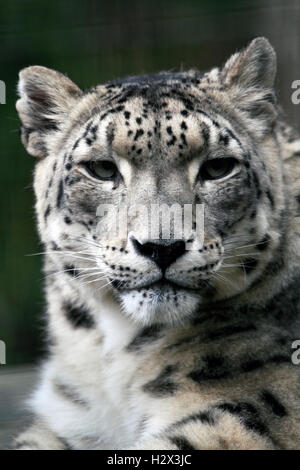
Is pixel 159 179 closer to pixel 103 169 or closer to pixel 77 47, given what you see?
pixel 103 169

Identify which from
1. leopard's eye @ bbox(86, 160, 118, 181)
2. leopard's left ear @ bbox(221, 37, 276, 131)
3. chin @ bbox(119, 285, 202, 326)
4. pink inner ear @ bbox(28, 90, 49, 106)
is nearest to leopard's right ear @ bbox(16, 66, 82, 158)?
pink inner ear @ bbox(28, 90, 49, 106)

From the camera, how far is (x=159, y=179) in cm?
432

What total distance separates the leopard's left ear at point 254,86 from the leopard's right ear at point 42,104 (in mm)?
765

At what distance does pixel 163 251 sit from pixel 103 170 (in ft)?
2.30

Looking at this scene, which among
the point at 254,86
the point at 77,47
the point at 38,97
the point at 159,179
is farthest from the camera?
the point at 77,47

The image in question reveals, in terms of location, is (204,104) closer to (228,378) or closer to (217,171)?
(217,171)

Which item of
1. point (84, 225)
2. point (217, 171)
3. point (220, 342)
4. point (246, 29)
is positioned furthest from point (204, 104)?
point (246, 29)

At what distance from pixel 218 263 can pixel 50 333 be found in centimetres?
129

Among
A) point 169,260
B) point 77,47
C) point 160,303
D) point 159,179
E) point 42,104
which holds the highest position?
point 77,47

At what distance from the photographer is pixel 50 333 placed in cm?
518

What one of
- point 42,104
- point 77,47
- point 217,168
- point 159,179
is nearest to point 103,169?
point 159,179

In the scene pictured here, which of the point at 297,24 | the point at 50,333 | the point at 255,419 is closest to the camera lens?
the point at 255,419

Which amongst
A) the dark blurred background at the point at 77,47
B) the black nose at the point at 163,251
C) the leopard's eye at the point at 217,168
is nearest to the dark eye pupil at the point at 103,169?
the leopard's eye at the point at 217,168

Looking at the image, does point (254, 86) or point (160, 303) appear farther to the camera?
point (254, 86)
